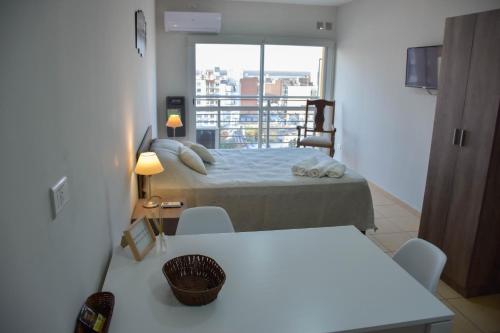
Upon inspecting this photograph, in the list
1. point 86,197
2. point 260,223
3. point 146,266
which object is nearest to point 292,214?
point 260,223

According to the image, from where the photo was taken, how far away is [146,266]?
167cm

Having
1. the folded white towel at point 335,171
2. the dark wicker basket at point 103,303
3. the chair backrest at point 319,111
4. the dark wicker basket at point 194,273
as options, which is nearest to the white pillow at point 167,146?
the folded white towel at point 335,171

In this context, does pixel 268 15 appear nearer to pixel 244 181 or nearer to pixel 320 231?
pixel 244 181

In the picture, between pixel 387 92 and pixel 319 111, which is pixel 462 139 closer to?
pixel 387 92

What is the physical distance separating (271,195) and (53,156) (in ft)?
7.72

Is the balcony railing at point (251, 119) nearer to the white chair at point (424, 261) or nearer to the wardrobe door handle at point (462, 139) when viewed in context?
the wardrobe door handle at point (462, 139)

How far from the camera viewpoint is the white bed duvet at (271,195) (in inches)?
124

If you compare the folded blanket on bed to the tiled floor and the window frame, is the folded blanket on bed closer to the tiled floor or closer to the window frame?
the tiled floor

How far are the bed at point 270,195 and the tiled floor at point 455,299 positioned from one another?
329mm

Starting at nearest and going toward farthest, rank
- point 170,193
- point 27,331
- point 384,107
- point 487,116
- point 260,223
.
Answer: point 27,331
point 487,116
point 170,193
point 260,223
point 384,107

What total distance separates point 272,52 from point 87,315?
5523 millimetres

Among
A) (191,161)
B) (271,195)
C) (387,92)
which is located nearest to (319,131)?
(387,92)

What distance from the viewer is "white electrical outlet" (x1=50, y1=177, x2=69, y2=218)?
1041 millimetres

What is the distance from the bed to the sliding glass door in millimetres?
2858
